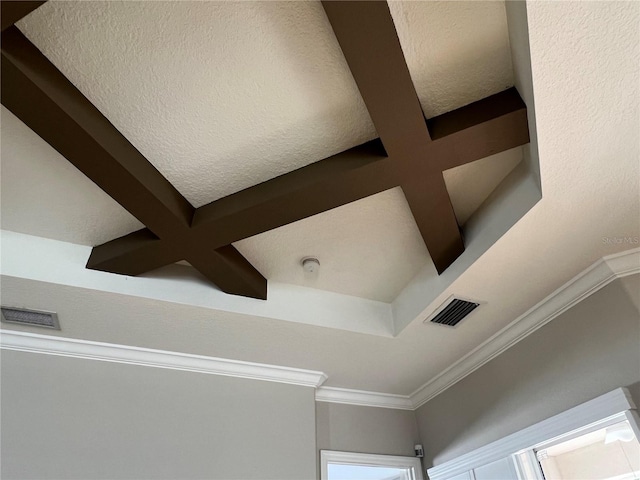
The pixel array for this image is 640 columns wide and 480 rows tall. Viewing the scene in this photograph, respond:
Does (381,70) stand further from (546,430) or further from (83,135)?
(546,430)

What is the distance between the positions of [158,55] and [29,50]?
427 mm

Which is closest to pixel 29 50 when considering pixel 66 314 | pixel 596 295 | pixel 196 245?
pixel 196 245

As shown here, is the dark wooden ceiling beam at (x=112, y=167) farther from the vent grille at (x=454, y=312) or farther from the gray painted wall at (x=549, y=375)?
the gray painted wall at (x=549, y=375)

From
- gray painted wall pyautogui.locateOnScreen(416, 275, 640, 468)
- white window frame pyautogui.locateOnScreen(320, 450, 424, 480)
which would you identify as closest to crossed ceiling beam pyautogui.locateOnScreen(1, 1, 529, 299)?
gray painted wall pyautogui.locateOnScreen(416, 275, 640, 468)

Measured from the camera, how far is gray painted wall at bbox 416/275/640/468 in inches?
82.7

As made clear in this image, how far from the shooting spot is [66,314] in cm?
241

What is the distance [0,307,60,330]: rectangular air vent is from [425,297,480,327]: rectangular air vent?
210 centimetres

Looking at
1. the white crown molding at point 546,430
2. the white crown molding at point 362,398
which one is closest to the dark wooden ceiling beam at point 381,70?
the white crown molding at point 546,430

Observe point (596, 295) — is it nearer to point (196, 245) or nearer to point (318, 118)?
Answer: point (318, 118)

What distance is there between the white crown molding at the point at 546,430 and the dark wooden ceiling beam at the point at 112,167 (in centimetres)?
164

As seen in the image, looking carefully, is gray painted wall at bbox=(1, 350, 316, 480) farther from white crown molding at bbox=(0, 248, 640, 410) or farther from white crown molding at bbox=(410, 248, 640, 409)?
white crown molding at bbox=(410, 248, 640, 409)

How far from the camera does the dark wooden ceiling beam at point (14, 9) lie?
1357mm

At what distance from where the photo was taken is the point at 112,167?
1826 millimetres

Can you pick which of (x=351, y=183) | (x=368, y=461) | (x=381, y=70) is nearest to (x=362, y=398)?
(x=368, y=461)
